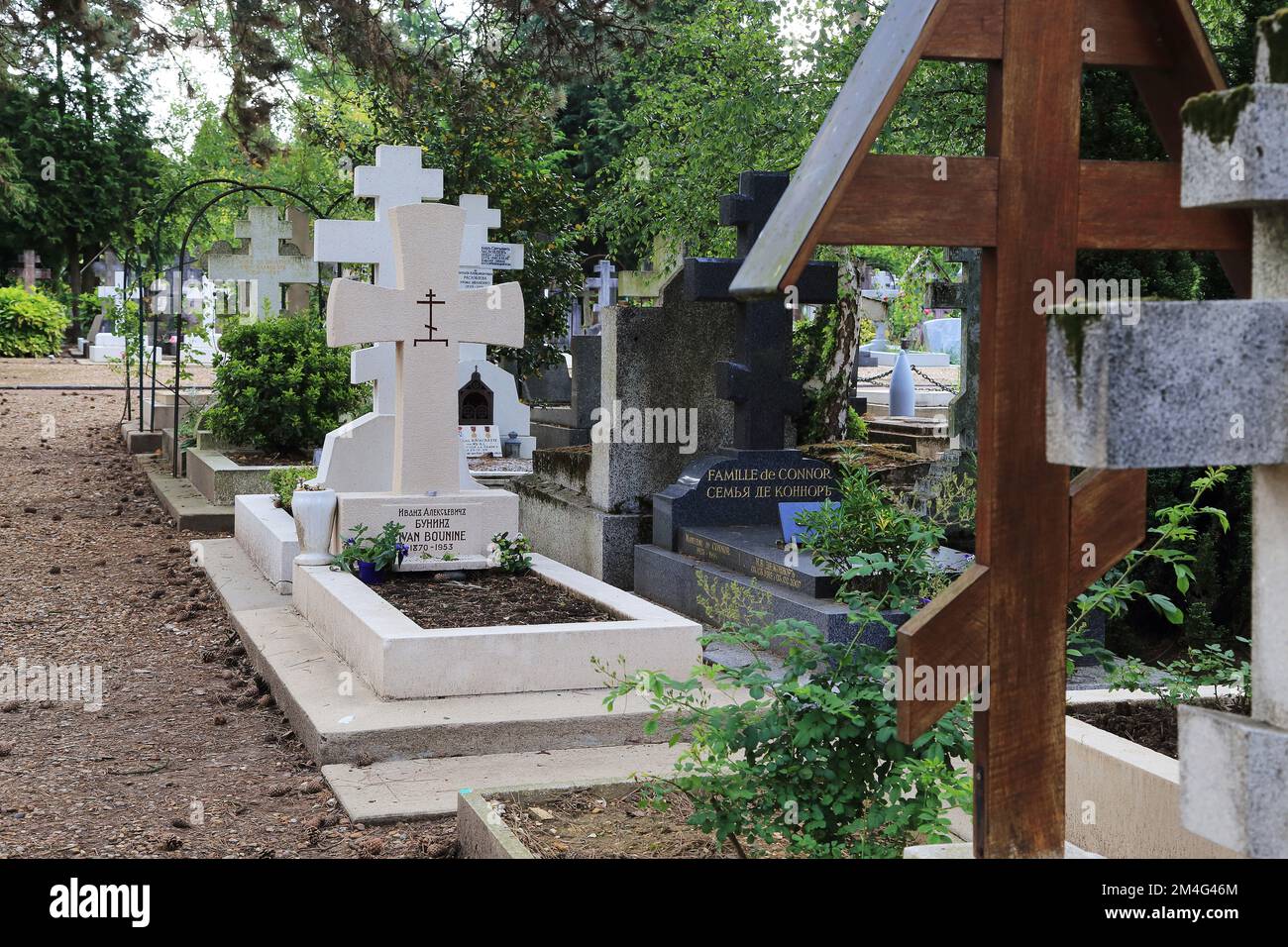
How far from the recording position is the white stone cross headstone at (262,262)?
16797 mm

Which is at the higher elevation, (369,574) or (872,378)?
(872,378)

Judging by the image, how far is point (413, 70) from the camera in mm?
10453

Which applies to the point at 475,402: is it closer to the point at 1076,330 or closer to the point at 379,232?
the point at 379,232

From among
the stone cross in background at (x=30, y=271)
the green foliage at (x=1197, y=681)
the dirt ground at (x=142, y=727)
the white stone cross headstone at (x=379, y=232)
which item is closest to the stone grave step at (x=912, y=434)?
the white stone cross headstone at (x=379, y=232)

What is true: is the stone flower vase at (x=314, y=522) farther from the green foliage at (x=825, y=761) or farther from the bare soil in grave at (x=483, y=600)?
the green foliage at (x=825, y=761)

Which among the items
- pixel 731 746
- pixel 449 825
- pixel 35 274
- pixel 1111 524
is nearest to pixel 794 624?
pixel 731 746

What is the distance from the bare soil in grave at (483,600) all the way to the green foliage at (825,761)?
3.15 m

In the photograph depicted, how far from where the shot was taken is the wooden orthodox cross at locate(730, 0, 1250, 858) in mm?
2854

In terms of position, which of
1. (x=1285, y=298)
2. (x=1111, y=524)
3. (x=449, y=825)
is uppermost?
(x=1285, y=298)

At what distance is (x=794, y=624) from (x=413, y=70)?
778 centimetres

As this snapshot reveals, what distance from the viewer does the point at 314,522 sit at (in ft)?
27.1

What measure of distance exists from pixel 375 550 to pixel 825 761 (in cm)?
479

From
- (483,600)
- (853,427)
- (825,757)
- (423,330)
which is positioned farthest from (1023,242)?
(853,427)
